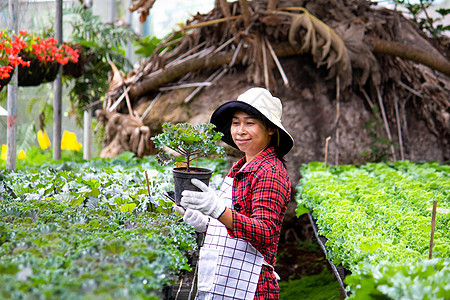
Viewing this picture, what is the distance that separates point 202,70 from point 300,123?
216cm

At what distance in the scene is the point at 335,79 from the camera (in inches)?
304

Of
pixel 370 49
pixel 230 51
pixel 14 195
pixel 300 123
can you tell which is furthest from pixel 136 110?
pixel 14 195

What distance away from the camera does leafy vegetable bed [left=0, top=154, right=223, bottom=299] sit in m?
1.28

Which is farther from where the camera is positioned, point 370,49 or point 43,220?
point 370,49

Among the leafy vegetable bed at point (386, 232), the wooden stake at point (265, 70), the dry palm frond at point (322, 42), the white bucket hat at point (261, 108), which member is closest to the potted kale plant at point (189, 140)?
the white bucket hat at point (261, 108)

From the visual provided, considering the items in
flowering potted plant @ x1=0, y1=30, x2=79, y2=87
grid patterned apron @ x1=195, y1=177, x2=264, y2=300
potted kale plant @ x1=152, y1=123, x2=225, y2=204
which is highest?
flowering potted plant @ x1=0, y1=30, x2=79, y2=87

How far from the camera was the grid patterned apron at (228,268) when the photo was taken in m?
2.33

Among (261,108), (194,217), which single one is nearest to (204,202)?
(194,217)

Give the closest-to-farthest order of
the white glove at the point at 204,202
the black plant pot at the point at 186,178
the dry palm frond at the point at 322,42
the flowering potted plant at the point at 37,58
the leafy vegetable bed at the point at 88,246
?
the leafy vegetable bed at the point at 88,246
the white glove at the point at 204,202
the black plant pot at the point at 186,178
the flowering potted plant at the point at 37,58
the dry palm frond at the point at 322,42

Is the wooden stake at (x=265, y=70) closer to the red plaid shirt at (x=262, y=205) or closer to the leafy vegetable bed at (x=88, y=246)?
the leafy vegetable bed at (x=88, y=246)

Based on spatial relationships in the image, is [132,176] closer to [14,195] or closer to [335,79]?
[14,195]

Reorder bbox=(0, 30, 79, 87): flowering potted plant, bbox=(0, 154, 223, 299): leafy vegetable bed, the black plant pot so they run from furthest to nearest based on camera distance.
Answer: bbox=(0, 30, 79, 87): flowering potted plant, the black plant pot, bbox=(0, 154, 223, 299): leafy vegetable bed

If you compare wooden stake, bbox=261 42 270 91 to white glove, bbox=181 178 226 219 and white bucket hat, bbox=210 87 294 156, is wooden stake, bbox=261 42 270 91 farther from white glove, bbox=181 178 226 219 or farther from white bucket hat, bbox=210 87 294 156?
white glove, bbox=181 178 226 219

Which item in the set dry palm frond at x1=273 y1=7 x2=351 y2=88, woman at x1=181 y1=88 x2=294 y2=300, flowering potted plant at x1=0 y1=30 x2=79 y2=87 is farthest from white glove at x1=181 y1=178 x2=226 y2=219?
dry palm frond at x1=273 y1=7 x2=351 y2=88
